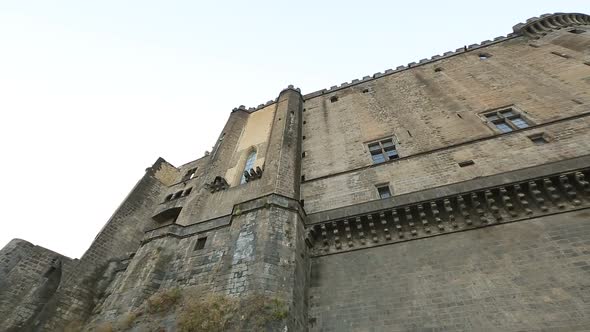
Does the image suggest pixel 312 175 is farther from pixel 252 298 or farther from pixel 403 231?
pixel 252 298

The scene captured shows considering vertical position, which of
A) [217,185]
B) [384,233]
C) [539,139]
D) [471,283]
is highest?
[217,185]

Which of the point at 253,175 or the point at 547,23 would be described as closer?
the point at 253,175

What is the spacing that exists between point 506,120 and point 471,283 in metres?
7.97

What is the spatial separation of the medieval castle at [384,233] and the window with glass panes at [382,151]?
94 mm

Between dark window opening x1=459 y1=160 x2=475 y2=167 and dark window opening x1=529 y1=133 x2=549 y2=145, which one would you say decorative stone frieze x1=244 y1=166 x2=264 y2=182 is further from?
dark window opening x1=529 y1=133 x2=549 y2=145

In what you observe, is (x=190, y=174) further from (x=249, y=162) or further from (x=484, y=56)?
(x=484, y=56)

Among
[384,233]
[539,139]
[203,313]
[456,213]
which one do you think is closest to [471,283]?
[456,213]

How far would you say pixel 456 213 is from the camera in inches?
354

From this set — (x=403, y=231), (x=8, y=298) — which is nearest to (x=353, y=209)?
(x=403, y=231)

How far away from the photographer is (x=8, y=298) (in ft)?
39.0

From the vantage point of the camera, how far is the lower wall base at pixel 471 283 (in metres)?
6.52

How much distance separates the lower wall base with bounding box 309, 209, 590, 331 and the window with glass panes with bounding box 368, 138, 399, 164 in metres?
4.85

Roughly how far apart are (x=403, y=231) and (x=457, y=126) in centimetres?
627

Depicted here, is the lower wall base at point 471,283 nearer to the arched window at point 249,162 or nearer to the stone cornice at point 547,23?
the arched window at point 249,162
